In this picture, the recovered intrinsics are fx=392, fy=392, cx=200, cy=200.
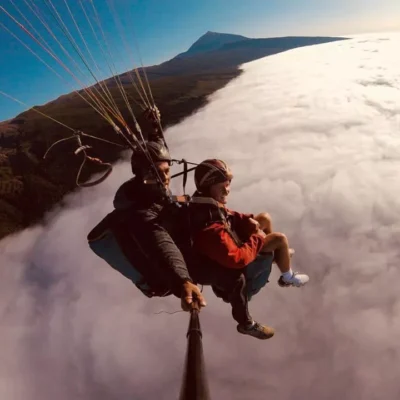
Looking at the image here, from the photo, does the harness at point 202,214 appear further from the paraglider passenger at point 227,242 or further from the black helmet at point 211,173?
the black helmet at point 211,173

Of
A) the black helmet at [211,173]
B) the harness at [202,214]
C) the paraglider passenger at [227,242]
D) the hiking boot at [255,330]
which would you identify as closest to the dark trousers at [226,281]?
the paraglider passenger at [227,242]

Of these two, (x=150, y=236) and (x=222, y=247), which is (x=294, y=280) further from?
(x=150, y=236)

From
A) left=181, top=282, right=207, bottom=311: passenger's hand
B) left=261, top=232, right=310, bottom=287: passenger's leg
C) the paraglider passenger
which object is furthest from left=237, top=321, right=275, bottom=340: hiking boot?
left=181, top=282, right=207, bottom=311: passenger's hand

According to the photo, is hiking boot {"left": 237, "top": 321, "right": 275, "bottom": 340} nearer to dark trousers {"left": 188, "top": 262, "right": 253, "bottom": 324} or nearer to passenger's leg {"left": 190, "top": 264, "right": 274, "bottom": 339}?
passenger's leg {"left": 190, "top": 264, "right": 274, "bottom": 339}

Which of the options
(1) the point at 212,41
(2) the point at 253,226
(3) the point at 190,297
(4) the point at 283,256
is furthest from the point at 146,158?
(1) the point at 212,41

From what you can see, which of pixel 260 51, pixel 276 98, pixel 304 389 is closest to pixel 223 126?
pixel 276 98
